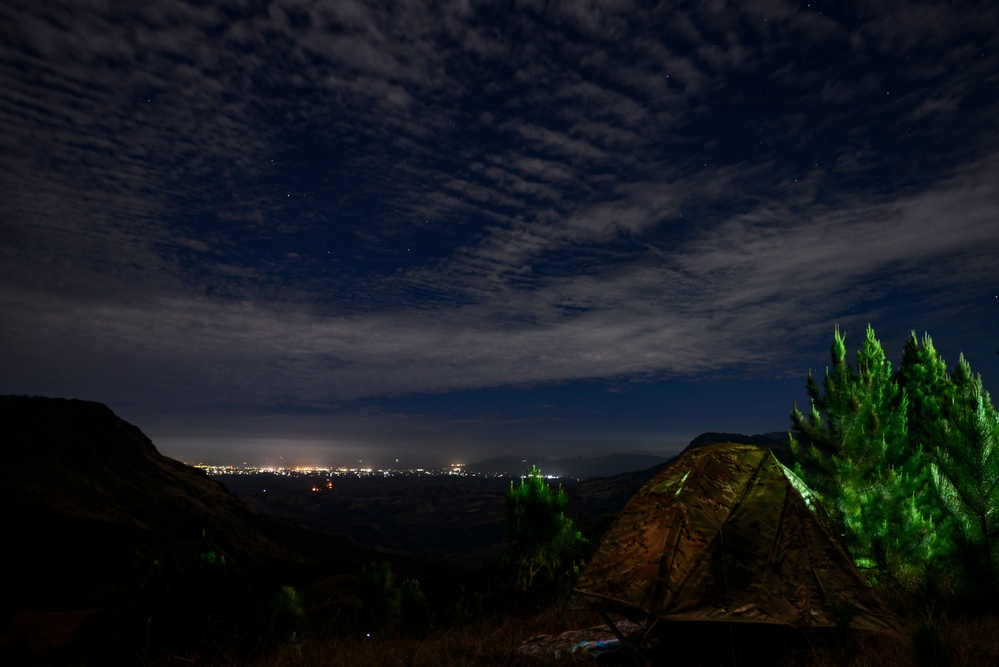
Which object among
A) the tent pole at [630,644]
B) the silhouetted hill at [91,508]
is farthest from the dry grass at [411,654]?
the silhouetted hill at [91,508]

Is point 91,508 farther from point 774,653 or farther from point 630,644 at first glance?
point 774,653

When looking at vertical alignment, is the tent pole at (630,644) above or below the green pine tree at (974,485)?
below

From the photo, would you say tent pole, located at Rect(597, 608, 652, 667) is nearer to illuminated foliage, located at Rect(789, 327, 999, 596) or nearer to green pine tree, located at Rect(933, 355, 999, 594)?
illuminated foliage, located at Rect(789, 327, 999, 596)

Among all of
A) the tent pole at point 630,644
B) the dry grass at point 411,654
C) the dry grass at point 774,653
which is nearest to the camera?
the dry grass at point 774,653

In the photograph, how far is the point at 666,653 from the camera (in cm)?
671

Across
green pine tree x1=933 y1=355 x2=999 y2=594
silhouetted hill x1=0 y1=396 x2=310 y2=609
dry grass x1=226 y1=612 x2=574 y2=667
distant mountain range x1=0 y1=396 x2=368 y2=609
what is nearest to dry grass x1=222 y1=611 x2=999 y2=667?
dry grass x1=226 y1=612 x2=574 y2=667

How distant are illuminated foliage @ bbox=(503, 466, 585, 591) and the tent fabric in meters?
9.97

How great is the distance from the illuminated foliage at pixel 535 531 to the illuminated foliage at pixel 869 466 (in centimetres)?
807

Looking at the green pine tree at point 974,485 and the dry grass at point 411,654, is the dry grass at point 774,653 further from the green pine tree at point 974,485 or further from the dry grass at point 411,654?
the green pine tree at point 974,485

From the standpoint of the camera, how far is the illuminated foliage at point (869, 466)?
9.48 meters

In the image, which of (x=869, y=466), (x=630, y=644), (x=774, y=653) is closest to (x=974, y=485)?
(x=869, y=466)

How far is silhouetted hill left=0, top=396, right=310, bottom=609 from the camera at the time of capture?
136ft

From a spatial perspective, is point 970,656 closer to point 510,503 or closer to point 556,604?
point 556,604

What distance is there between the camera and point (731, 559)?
20.9ft
